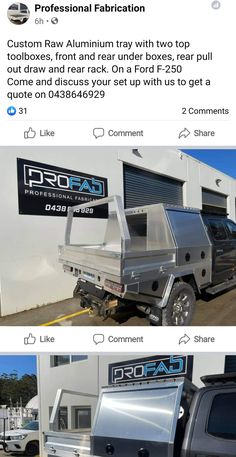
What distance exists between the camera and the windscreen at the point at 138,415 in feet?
5.53

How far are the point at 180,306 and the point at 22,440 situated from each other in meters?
3.67

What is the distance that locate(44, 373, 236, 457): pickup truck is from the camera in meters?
1.55

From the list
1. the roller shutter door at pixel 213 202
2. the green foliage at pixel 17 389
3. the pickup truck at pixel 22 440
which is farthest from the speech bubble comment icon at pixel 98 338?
the pickup truck at pixel 22 440

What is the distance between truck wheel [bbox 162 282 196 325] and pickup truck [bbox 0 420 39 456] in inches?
112

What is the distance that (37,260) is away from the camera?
2113 millimetres

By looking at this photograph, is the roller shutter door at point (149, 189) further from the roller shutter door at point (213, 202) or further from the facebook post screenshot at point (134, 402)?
the facebook post screenshot at point (134, 402)

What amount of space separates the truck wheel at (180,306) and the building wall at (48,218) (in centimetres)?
64
